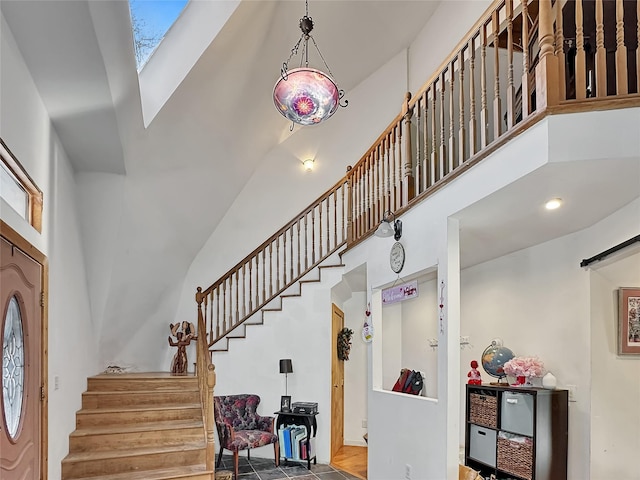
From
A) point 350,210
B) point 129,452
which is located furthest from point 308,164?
point 129,452

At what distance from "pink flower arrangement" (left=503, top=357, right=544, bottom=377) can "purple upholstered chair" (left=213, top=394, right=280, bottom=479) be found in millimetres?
2988

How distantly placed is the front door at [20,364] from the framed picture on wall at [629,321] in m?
4.57

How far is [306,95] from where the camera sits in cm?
385

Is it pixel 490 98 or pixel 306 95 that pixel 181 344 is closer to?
pixel 306 95

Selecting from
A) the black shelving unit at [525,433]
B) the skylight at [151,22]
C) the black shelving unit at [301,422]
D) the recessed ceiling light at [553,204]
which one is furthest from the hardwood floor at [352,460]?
the skylight at [151,22]

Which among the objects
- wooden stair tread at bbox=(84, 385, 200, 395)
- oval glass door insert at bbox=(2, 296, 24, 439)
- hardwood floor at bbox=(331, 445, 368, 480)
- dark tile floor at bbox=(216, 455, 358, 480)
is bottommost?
hardwood floor at bbox=(331, 445, 368, 480)

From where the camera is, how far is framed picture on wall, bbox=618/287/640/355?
173 inches

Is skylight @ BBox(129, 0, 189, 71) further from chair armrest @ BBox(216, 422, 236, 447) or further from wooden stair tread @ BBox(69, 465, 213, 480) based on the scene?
chair armrest @ BBox(216, 422, 236, 447)

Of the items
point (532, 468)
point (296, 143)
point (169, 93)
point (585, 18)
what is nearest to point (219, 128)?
point (169, 93)

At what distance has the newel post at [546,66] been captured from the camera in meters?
2.84

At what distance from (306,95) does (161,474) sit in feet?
11.9

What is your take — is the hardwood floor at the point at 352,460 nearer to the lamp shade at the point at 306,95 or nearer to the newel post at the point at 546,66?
the lamp shade at the point at 306,95

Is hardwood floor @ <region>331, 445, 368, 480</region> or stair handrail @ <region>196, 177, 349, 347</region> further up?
stair handrail @ <region>196, 177, 349, 347</region>

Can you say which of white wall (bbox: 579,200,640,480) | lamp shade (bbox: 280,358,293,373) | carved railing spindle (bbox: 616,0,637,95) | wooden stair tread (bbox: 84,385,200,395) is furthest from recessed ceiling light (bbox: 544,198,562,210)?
wooden stair tread (bbox: 84,385,200,395)
